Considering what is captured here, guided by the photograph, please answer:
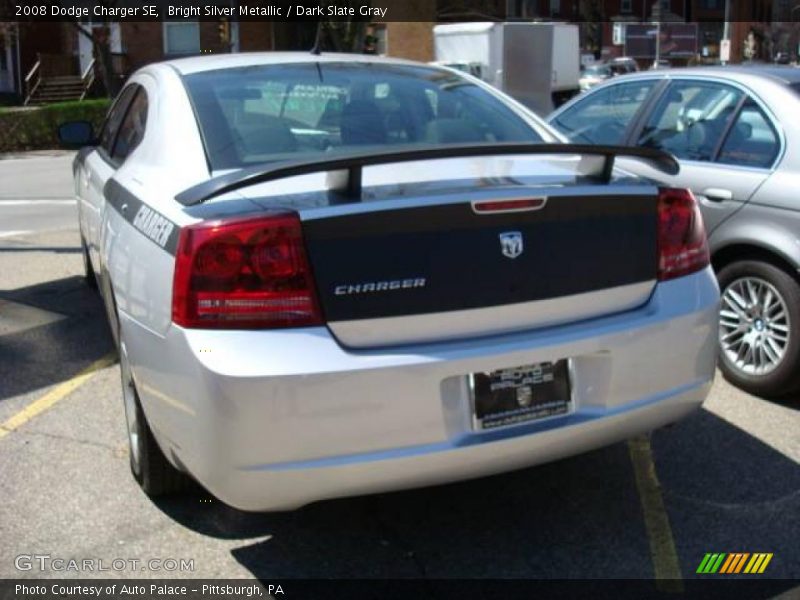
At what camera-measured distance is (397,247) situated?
286 centimetres

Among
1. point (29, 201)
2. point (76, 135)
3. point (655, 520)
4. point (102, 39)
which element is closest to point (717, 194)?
point (655, 520)

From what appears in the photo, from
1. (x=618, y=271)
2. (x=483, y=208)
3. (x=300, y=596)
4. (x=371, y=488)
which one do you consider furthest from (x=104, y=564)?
(x=618, y=271)

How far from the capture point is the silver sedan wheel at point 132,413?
3.67 metres

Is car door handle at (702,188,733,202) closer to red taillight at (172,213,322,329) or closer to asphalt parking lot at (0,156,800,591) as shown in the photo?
asphalt parking lot at (0,156,800,591)

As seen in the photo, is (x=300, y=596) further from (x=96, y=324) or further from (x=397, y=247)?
(x=96, y=324)

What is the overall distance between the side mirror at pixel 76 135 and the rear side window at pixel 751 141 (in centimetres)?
370

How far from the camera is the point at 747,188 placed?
487 cm

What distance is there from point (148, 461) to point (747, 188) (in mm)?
3203

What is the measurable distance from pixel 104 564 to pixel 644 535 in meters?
1.91

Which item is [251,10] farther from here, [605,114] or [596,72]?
[605,114]

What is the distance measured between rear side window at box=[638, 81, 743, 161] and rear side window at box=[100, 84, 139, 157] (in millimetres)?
2886

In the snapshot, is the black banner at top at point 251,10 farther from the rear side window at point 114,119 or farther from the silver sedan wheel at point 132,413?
the silver sedan wheel at point 132,413

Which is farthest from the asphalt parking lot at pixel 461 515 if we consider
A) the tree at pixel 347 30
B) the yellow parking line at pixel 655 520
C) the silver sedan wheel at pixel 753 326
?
the tree at pixel 347 30

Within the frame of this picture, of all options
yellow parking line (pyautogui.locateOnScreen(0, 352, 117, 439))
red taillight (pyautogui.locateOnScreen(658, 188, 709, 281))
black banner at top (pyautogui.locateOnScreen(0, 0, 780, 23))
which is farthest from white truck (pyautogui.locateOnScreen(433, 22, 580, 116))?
red taillight (pyautogui.locateOnScreen(658, 188, 709, 281))
